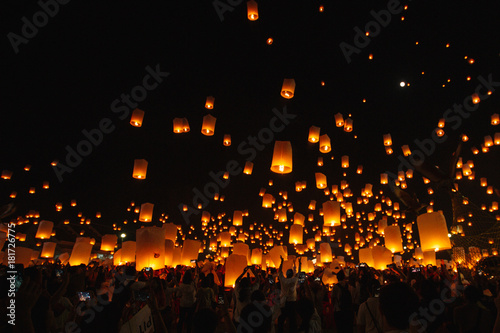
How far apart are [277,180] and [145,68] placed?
9.16 m

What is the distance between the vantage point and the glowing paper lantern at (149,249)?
6705mm

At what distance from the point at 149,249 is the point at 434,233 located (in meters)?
5.56

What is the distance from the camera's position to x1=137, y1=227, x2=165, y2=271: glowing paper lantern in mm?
6705

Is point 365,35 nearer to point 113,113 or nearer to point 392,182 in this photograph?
point 392,182

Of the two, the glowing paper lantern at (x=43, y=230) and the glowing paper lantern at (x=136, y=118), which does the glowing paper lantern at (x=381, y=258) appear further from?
the glowing paper lantern at (x=43, y=230)

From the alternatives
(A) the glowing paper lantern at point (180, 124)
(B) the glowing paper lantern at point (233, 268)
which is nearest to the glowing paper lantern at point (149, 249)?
(B) the glowing paper lantern at point (233, 268)

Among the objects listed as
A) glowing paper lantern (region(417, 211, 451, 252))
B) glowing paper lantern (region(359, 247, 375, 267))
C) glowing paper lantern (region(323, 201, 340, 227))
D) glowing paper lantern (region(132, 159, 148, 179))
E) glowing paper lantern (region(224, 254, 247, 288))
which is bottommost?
glowing paper lantern (region(224, 254, 247, 288))

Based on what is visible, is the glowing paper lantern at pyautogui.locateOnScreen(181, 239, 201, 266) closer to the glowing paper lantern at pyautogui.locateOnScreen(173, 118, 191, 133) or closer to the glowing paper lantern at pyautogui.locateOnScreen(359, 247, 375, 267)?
the glowing paper lantern at pyautogui.locateOnScreen(173, 118, 191, 133)

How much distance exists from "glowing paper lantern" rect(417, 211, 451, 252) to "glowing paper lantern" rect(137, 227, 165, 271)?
5.23 metres

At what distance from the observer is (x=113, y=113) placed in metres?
10.7

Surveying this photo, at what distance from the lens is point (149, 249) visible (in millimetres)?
6805

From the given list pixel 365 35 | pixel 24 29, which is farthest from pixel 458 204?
pixel 24 29

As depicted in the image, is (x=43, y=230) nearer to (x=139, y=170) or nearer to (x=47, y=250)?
(x=47, y=250)

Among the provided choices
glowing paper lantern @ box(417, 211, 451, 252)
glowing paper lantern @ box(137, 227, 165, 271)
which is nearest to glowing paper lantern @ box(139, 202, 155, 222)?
glowing paper lantern @ box(137, 227, 165, 271)
